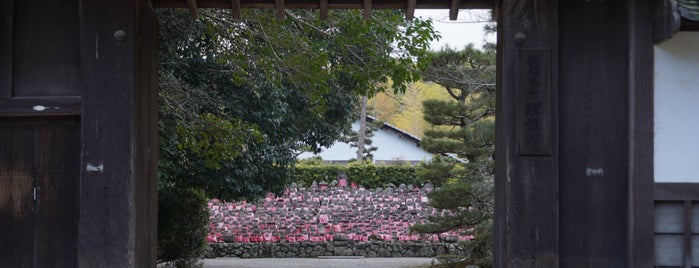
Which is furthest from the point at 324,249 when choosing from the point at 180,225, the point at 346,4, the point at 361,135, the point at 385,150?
the point at 385,150

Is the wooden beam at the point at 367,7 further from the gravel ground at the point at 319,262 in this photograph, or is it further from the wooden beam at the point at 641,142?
the gravel ground at the point at 319,262

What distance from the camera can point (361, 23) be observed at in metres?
10.2

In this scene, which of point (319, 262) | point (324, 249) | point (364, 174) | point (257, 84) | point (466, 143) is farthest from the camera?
point (364, 174)

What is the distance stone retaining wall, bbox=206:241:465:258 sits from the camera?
2188 cm

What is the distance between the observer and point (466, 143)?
16.5 metres

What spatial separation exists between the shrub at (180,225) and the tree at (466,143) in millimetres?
4451

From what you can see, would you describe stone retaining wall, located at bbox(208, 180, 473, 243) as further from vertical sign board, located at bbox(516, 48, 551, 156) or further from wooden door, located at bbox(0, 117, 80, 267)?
wooden door, located at bbox(0, 117, 80, 267)

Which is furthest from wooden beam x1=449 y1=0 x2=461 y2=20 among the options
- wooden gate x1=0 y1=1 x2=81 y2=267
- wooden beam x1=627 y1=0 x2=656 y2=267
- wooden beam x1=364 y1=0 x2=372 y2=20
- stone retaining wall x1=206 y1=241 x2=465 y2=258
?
stone retaining wall x1=206 y1=241 x2=465 y2=258

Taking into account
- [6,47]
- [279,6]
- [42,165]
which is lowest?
[42,165]

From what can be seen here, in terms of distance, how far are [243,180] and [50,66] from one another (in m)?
9.68

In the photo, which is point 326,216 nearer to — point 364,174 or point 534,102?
point 364,174

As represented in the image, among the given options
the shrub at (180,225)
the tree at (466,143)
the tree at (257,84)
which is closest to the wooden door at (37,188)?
the tree at (257,84)

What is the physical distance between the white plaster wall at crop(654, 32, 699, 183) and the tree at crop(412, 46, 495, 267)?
975cm

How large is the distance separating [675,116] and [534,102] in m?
0.96
